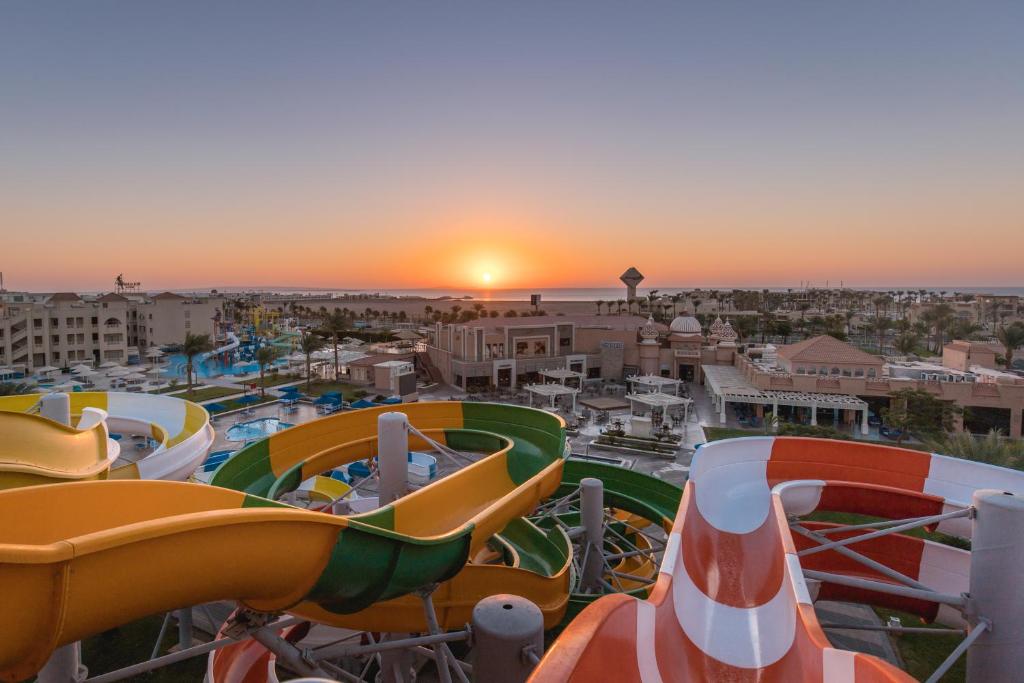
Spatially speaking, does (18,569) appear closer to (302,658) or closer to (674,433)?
(302,658)

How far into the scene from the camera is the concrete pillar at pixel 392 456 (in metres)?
10.4

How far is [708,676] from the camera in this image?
7.37m

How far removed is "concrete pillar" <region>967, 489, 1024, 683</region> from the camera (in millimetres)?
7234

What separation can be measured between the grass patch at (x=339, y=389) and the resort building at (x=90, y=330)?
26.7 m

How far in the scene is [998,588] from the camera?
7363 millimetres

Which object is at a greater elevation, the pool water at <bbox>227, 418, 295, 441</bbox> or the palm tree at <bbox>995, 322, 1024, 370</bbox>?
the palm tree at <bbox>995, 322, 1024, 370</bbox>

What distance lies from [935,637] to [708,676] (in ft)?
42.9

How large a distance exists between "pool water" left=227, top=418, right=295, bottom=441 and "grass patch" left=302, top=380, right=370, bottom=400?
30.2 feet

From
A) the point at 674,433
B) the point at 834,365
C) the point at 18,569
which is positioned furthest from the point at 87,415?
the point at 834,365

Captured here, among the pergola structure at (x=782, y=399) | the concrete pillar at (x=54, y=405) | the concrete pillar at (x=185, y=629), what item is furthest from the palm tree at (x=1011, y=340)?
the concrete pillar at (x=54, y=405)

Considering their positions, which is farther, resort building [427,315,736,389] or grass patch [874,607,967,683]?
resort building [427,315,736,389]

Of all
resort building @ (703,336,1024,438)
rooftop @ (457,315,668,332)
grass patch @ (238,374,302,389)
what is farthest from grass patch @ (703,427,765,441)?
grass patch @ (238,374,302,389)

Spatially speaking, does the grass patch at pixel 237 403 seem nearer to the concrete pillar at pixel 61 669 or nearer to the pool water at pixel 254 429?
the pool water at pixel 254 429

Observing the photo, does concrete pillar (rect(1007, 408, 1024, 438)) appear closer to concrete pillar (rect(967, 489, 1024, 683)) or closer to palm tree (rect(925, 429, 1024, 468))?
palm tree (rect(925, 429, 1024, 468))
